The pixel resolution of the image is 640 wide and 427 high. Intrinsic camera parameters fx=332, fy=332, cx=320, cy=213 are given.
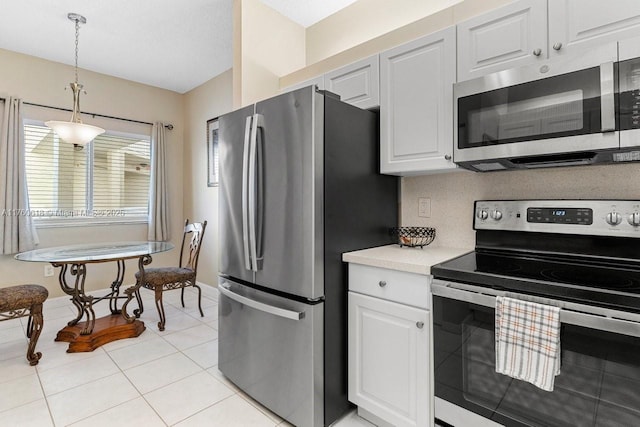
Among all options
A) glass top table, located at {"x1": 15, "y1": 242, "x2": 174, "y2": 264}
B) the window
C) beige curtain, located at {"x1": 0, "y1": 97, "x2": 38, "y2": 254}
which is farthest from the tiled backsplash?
beige curtain, located at {"x1": 0, "y1": 97, "x2": 38, "y2": 254}

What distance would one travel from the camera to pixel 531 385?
119cm

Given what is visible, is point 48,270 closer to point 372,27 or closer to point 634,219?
point 372,27

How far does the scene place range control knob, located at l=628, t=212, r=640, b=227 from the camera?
1375 mm

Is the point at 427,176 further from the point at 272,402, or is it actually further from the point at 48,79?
the point at 48,79

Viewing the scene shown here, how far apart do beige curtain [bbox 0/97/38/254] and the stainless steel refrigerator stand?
293cm

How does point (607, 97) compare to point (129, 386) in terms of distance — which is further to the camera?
point (129, 386)

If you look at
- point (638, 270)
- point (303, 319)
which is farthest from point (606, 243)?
point (303, 319)

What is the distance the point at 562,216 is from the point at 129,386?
2624 millimetres

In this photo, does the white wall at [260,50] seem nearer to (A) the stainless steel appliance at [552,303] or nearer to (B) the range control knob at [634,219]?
(A) the stainless steel appliance at [552,303]

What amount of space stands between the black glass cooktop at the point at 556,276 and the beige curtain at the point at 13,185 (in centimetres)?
414

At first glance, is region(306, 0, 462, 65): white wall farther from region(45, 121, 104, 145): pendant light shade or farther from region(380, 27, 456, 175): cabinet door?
region(45, 121, 104, 145): pendant light shade

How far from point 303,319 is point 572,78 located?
1.53 meters

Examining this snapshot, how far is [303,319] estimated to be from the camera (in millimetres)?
1618

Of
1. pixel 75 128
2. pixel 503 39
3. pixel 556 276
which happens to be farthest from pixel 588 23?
pixel 75 128
